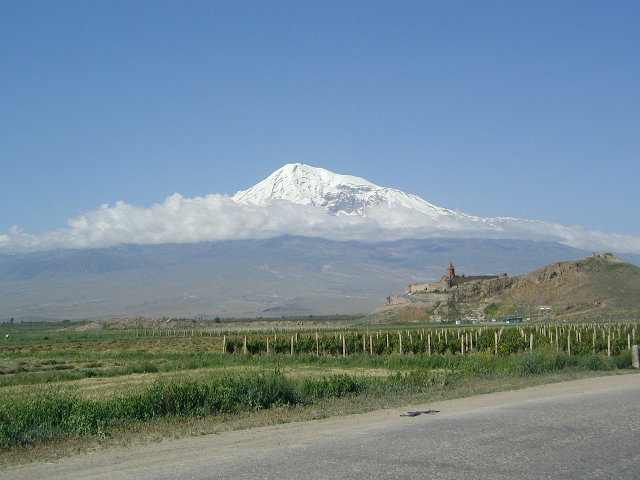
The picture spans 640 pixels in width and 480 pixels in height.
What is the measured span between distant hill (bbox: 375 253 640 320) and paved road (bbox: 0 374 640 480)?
7416 cm

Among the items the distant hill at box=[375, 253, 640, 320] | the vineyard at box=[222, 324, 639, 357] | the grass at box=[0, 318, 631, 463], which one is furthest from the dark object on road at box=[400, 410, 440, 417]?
the distant hill at box=[375, 253, 640, 320]

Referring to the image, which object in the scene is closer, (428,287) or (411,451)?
(411,451)

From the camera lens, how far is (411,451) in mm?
11336

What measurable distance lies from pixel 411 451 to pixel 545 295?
94.6 m

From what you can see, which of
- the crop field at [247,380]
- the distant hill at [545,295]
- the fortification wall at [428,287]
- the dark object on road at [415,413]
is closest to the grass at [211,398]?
the crop field at [247,380]

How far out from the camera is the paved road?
33.4ft

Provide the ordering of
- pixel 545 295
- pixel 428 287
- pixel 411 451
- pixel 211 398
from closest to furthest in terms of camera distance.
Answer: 1. pixel 411 451
2. pixel 211 398
3. pixel 545 295
4. pixel 428 287

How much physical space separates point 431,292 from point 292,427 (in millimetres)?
104635

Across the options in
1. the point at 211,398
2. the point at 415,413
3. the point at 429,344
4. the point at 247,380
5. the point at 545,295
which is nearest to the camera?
the point at 415,413

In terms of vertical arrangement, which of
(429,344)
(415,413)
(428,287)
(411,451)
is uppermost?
(428,287)

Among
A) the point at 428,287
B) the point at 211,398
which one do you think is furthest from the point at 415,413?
the point at 428,287

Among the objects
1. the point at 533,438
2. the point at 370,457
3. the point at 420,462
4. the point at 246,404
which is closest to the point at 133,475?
the point at 370,457

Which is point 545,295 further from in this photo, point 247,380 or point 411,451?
point 411,451

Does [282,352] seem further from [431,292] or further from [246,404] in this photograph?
[431,292]
